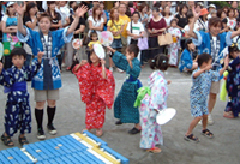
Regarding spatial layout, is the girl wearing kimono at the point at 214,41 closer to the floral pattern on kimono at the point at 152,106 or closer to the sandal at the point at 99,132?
the floral pattern on kimono at the point at 152,106

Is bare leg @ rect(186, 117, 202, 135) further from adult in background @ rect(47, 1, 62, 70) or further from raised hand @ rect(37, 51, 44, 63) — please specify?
adult in background @ rect(47, 1, 62, 70)

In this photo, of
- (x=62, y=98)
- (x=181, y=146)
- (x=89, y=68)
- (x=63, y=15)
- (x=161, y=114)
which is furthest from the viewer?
(x=63, y=15)

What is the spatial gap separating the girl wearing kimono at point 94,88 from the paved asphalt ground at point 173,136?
0.31m

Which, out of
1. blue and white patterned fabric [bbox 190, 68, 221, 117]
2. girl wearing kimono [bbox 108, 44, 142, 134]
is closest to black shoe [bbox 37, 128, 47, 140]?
girl wearing kimono [bbox 108, 44, 142, 134]

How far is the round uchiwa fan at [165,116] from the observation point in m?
3.80

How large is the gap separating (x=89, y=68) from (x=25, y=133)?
1.29 m

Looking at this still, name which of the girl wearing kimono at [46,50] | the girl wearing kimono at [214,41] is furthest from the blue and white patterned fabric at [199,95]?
the girl wearing kimono at [46,50]

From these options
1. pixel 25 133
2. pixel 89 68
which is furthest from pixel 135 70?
pixel 25 133

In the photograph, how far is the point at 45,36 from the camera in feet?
14.7

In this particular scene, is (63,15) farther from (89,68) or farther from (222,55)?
(222,55)

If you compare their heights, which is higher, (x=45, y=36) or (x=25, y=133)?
(x=45, y=36)

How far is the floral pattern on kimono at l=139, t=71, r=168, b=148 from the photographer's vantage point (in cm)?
401

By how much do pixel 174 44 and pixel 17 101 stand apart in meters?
6.13

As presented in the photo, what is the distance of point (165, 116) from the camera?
12.6ft
